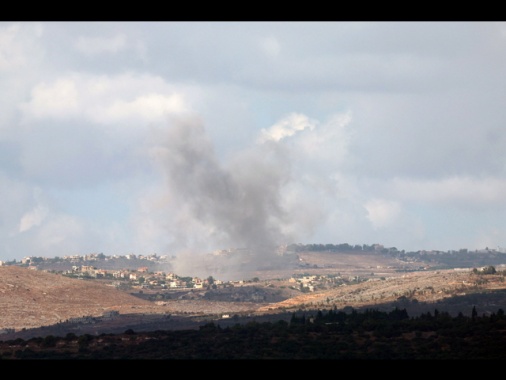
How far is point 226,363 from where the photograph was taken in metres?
9.44

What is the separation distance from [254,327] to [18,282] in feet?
355

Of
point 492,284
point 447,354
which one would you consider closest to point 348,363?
point 447,354

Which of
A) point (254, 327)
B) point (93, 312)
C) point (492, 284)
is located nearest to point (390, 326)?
point (254, 327)

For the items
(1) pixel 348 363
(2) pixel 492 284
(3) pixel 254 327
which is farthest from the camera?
(2) pixel 492 284

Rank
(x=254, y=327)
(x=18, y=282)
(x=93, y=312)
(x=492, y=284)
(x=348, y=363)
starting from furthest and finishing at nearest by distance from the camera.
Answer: (x=18, y=282) < (x=93, y=312) < (x=492, y=284) < (x=254, y=327) < (x=348, y=363)

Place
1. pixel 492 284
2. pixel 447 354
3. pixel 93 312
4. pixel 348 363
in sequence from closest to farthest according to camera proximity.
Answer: pixel 348 363 → pixel 447 354 → pixel 492 284 → pixel 93 312

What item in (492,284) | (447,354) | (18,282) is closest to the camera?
(447,354)

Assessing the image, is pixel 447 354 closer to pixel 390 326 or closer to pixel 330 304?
pixel 390 326
